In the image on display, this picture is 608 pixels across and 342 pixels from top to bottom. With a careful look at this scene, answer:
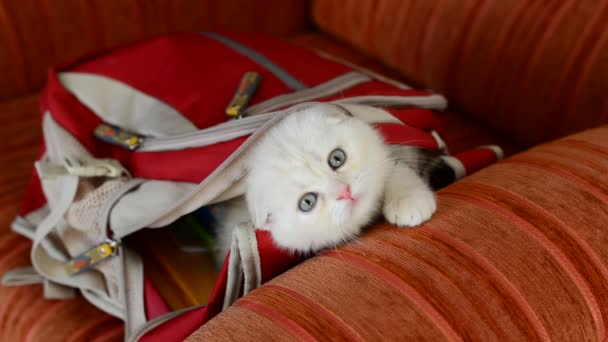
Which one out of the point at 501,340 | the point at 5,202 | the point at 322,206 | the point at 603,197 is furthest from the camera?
the point at 5,202

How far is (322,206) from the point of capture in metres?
0.76

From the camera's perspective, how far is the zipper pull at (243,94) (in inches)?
33.6

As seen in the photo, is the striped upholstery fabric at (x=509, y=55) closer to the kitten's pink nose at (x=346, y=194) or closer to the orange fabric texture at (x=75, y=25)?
the orange fabric texture at (x=75, y=25)

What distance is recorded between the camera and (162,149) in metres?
0.88

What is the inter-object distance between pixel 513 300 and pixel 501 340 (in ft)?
0.14

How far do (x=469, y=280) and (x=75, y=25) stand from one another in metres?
1.15

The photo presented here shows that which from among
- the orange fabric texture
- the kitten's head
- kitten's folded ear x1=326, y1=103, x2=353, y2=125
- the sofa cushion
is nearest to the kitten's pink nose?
the kitten's head

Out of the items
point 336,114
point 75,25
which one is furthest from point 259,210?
point 75,25

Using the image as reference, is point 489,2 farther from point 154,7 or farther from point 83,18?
point 83,18

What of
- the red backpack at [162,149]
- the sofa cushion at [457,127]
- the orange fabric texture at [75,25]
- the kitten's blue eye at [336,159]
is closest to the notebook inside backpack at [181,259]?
the red backpack at [162,149]

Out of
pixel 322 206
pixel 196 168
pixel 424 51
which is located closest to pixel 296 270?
pixel 322 206

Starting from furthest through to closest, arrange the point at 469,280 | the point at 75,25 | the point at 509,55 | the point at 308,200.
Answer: the point at 75,25 → the point at 509,55 → the point at 308,200 → the point at 469,280

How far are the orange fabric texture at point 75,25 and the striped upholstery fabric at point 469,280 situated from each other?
0.98 meters

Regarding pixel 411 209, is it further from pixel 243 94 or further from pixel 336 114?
pixel 243 94
